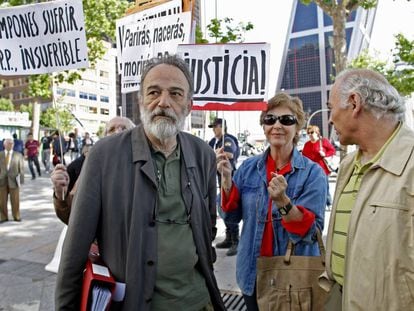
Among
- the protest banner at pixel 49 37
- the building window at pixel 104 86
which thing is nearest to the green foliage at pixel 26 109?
the building window at pixel 104 86

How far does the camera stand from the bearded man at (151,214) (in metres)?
1.75

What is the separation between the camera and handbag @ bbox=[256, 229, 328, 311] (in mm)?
2164

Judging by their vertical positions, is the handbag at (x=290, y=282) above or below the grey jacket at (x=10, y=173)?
above

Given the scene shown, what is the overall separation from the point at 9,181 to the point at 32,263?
137 inches

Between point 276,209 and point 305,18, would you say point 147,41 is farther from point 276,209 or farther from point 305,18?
point 305,18

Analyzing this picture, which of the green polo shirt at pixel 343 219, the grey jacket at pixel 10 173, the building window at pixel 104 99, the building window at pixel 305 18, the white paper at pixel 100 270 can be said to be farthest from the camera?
the building window at pixel 104 99

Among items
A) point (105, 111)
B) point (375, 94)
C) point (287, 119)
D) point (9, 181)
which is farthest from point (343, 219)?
point (105, 111)

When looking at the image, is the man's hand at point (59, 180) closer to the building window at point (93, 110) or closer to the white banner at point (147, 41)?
the white banner at point (147, 41)

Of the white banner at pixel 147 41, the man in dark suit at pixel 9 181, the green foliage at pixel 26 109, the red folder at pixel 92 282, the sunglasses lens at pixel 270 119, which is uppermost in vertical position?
the white banner at pixel 147 41

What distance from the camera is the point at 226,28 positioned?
46.2 ft

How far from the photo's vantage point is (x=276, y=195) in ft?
7.04

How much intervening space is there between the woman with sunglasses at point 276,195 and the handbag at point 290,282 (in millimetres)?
96

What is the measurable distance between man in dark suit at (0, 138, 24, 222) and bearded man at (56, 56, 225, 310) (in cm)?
708

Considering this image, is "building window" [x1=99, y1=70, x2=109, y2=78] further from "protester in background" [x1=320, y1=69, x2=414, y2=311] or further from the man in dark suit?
"protester in background" [x1=320, y1=69, x2=414, y2=311]
